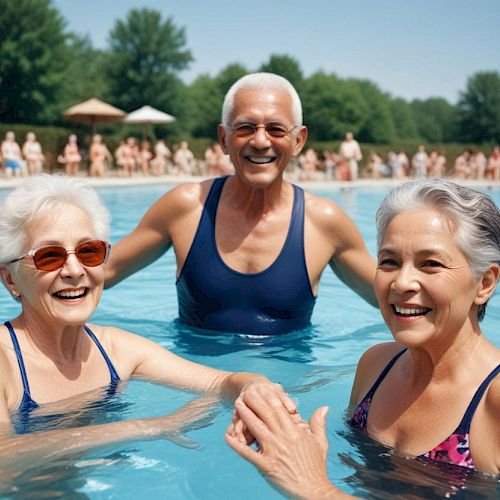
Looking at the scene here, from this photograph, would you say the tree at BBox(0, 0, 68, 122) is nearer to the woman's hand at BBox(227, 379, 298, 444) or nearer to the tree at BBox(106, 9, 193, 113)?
the tree at BBox(106, 9, 193, 113)

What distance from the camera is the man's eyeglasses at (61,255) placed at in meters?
2.82

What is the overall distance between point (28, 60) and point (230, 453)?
42.7 metres

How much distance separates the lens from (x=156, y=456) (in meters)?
3.05

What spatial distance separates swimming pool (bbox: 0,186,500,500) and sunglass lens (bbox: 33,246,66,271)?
696mm

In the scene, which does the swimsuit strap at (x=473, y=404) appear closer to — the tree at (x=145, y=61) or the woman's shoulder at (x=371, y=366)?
the woman's shoulder at (x=371, y=366)

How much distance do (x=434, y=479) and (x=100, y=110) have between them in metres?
27.2

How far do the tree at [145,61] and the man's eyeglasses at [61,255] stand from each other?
55.2 meters

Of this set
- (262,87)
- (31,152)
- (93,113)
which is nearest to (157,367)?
(262,87)

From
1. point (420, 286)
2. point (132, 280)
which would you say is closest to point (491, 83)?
point (132, 280)

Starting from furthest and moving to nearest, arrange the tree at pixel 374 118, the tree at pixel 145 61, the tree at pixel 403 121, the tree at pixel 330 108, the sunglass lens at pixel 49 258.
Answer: the tree at pixel 403 121 < the tree at pixel 374 118 < the tree at pixel 330 108 < the tree at pixel 145 61 < the sunglass lens at pixel 49 258

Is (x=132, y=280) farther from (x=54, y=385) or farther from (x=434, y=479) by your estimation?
(x=434, y=479)

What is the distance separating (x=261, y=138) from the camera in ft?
14.5

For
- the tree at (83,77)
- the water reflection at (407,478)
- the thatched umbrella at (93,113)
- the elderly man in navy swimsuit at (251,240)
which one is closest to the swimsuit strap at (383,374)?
the water reflection at (407,478)

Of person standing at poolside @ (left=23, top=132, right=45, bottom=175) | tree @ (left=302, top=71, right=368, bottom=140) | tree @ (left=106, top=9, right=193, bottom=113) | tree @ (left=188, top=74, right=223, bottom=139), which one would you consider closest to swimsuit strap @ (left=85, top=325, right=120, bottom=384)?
person standing at poolside @ (left=23, top=132, right=45, bottom=175)
